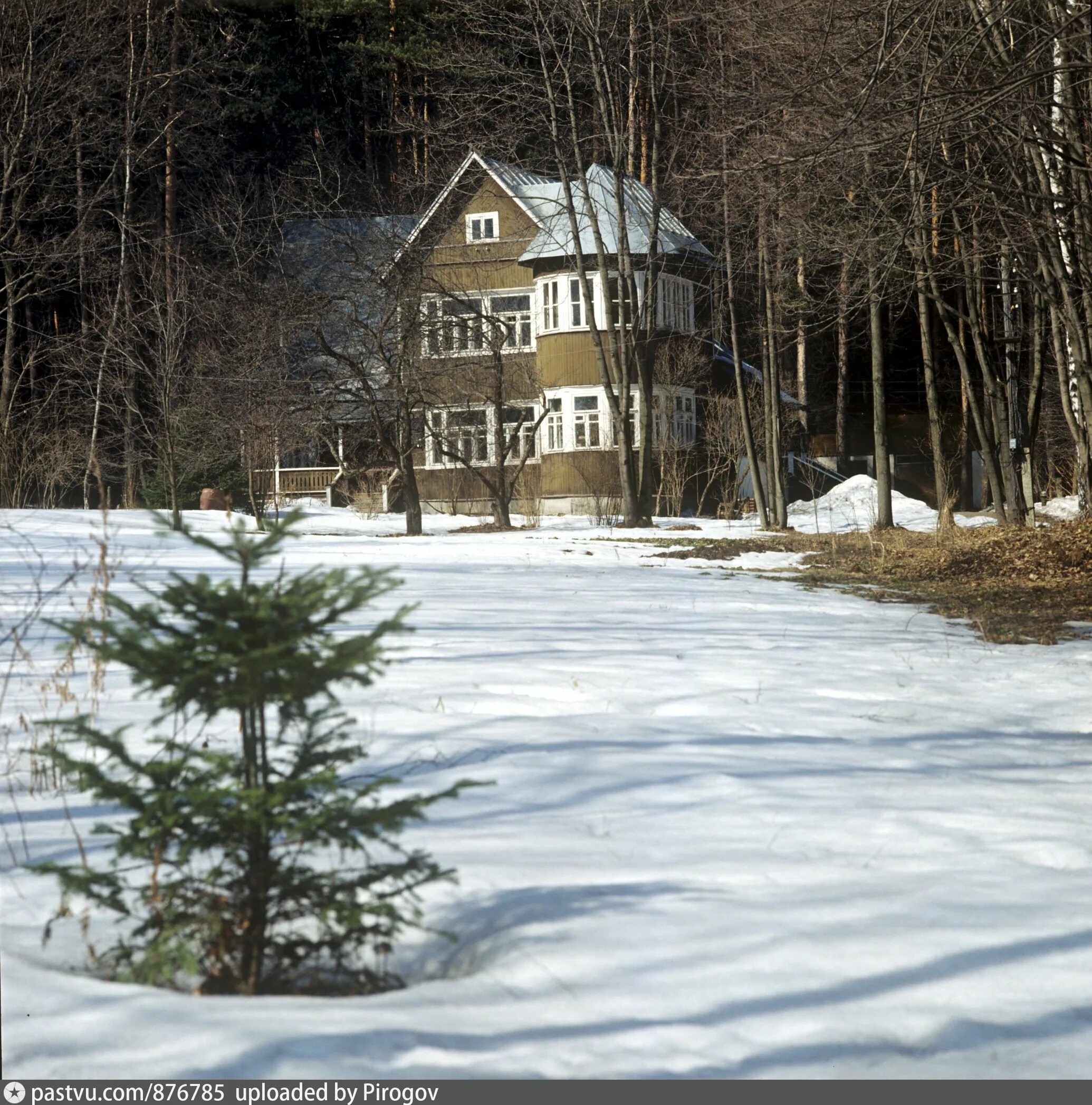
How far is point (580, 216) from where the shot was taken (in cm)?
2850

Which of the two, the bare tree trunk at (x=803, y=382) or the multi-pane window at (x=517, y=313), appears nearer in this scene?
the multi-pane window at (x=517, y=313)

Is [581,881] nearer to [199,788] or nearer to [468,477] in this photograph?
[199,788]

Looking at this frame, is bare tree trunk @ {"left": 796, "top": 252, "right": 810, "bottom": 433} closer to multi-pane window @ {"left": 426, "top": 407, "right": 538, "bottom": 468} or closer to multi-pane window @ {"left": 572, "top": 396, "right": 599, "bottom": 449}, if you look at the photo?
multi-pane window @ {"left": 572, "top": 396, "right": 599, "bottom": 449}

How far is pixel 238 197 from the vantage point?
34.3 meters

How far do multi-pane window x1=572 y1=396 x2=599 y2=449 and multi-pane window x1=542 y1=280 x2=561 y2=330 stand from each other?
2.15 meters

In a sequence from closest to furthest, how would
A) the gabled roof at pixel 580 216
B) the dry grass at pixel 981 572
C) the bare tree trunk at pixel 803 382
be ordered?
the dry grass at pixel 981 572, the gabled roof at pixel 580 216, the bare tree trunk at pixel 803 382

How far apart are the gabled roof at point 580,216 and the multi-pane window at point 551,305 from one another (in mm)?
774

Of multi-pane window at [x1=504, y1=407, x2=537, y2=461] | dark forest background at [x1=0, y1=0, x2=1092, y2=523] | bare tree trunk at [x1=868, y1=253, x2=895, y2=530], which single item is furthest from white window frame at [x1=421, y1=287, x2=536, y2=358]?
bare tree trunk at [x1=868, y1=253, x2=895, y2=530]

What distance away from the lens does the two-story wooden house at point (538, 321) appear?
2922 cm

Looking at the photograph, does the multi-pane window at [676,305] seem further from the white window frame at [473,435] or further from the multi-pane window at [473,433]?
the multi-pane window at [473,433]

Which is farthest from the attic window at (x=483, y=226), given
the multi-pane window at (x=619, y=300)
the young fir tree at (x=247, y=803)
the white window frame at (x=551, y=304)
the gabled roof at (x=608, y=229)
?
the young fir tree at (x=247, y=803)

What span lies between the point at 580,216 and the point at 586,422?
5588 millimetres

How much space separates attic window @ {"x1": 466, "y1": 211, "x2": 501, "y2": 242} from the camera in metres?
34.6

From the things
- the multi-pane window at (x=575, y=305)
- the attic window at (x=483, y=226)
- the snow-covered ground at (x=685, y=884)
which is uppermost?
the attic window at (x=483, y=226)
